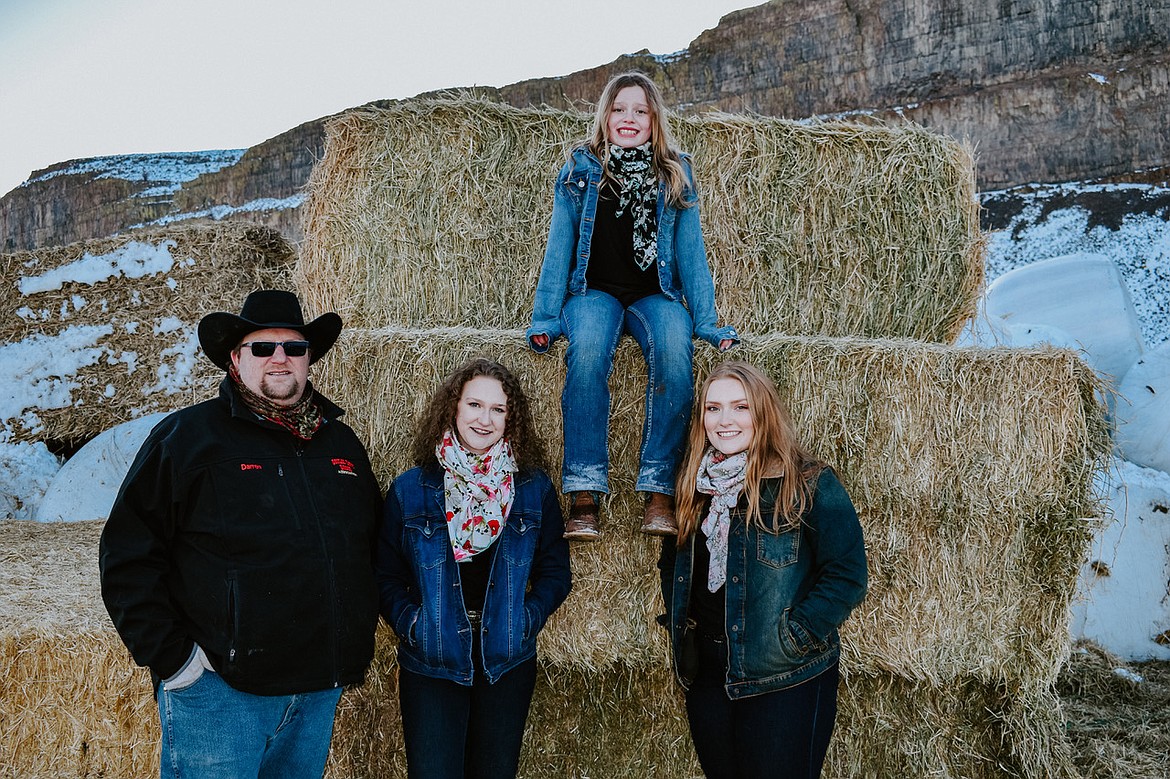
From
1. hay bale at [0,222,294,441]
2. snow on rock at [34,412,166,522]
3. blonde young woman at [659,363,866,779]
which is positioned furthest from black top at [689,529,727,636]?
hay bale at [0,222,294,441]

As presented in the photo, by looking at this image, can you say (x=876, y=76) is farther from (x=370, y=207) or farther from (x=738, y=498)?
(x=738, y=498)

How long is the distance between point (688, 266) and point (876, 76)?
395 inches

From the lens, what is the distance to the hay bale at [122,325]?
607 cm

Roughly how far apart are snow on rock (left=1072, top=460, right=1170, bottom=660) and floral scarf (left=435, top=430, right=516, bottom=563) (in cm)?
354

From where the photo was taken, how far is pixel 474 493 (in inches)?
100


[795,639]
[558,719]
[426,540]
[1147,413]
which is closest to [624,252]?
[426,540]

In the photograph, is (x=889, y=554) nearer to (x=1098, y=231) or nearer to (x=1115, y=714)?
(x=1115, y=714)

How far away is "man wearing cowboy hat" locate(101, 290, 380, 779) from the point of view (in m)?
2.13

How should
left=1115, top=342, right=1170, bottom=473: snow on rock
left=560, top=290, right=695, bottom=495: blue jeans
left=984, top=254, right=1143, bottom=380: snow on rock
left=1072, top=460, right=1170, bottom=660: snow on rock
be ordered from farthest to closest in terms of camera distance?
left=984, top=254, right=1143, bottom=380: snow on rock < left=1115, top=342, right=1170, bottom=473: snow on rock < left=1072, top=460, right=1170, bottom=660: snow on rock < left=560, top=290, right=695, bottom=495: blue jeans

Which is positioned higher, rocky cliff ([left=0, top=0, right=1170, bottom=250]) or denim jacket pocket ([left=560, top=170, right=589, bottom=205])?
rocky cliff ([left=0, top=0, right=1170, bottom=250])

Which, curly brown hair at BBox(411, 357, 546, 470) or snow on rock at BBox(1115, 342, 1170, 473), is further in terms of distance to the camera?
snow on rock at BBox(1115, 342, 1170, 473)

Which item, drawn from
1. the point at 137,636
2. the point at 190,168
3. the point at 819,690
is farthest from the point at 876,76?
the point at 190,168

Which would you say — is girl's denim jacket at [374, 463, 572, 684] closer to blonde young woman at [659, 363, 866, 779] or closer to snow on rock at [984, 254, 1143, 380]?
blonde young woman at [659, 363, 866, 779]

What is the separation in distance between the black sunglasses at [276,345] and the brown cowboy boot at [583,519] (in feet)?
3.24
